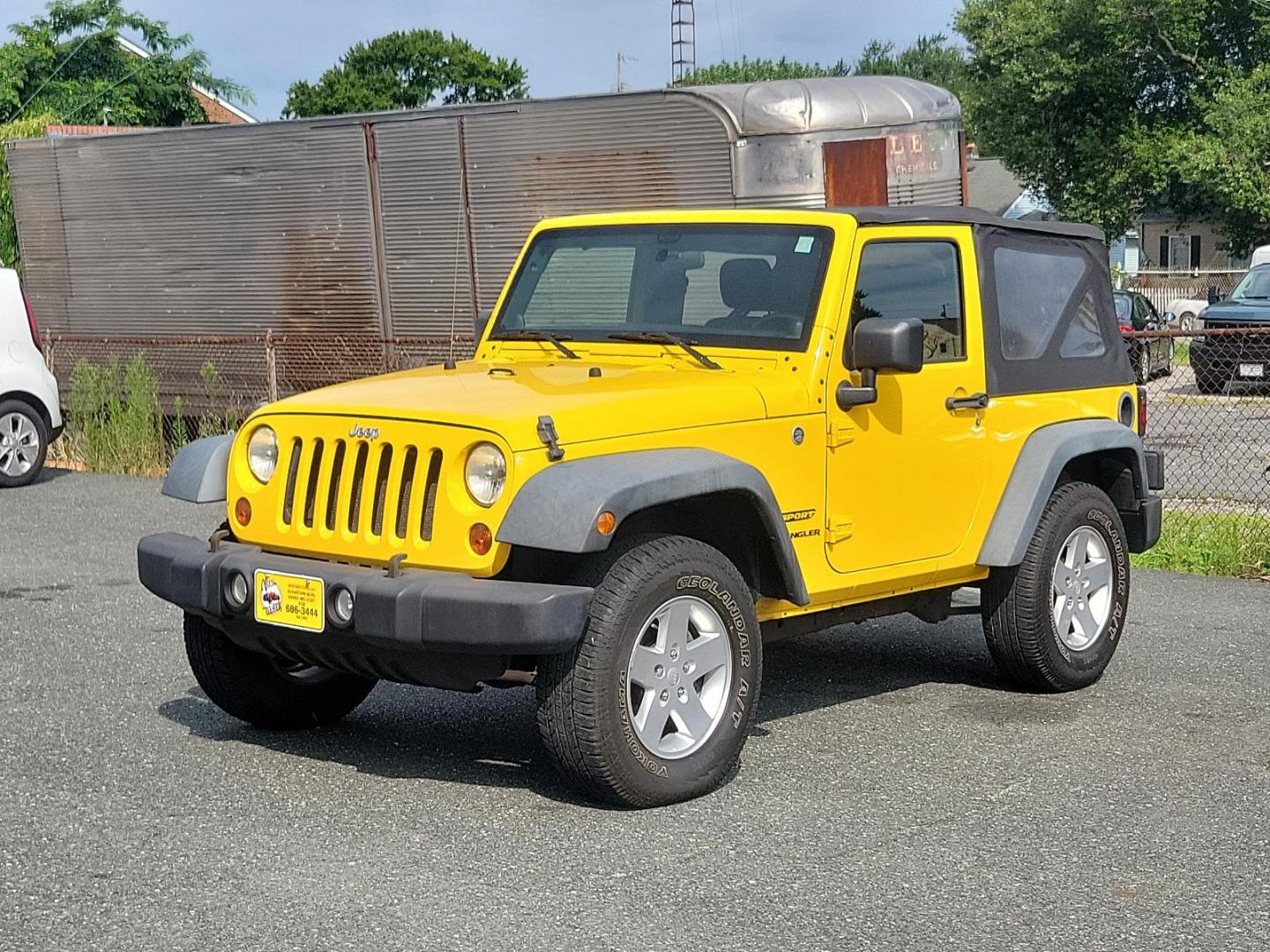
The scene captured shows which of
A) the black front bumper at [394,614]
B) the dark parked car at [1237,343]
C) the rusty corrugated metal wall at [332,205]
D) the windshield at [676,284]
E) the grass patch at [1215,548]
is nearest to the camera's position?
the black front bumper at [394,614]

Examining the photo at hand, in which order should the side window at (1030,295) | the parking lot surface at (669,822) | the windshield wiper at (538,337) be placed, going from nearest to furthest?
1. the parking lot surface at (669,822)
2. the windshield wiper at (538,337)
3. the side window at (1030,295)

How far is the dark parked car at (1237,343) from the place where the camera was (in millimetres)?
21766

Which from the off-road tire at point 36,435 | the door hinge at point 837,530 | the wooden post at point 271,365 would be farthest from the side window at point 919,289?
the off-road tire at point 36,435

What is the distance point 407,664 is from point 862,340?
1880 mm

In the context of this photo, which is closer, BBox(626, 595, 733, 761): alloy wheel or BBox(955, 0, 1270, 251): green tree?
BBox(626, 595, 733, 761): alloy wheel

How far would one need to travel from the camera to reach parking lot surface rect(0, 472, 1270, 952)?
15.1 feet

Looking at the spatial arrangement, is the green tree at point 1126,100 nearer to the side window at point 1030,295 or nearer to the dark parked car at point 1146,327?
the dark parked car at point 1146,327

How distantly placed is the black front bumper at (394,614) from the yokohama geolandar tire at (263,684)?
416 mm

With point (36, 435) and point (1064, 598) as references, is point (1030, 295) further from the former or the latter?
point (36, 435)

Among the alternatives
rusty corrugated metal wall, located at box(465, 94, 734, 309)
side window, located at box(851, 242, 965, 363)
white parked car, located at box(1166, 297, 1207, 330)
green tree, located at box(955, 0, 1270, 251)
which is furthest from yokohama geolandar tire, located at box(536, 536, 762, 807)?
green tree, located at box(955, 0, 1270, 251)

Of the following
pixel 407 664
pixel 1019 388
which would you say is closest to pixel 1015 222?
pixel 1019 388

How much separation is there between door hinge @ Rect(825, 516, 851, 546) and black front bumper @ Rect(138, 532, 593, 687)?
1.32 metres

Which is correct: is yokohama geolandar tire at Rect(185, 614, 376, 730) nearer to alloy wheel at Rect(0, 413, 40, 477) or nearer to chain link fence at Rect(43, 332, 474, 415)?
chain link fence at Rect(43, 332, 474, 415)

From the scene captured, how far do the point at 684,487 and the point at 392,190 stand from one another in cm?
992
